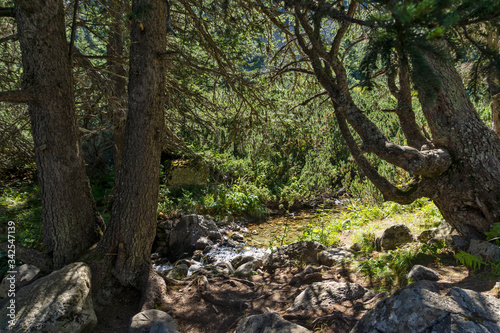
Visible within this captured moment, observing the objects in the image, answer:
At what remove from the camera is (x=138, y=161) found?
3.88m

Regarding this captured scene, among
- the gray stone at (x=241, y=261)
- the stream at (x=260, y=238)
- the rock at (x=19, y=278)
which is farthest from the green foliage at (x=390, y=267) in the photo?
the rock at (x=19, y=278)

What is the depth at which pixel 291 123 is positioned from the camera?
5.60 meters

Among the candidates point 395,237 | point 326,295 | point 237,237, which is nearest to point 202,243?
point 237,237

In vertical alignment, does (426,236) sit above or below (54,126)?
below

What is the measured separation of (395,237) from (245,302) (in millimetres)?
2569

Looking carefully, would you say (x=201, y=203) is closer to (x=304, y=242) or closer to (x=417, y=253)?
(x=304, y=242)

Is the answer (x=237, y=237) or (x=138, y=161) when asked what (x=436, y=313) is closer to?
(x=138, y=161)

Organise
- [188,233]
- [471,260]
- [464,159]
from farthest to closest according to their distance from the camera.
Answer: [188,233], [464,159], [471,260]

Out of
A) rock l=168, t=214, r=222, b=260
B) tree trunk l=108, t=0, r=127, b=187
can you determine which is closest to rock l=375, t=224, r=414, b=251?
rock l=168, t=214, r=222, b=260

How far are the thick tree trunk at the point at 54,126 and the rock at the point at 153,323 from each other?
4.20 ft

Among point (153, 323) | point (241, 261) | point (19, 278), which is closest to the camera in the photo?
point (153, 323)

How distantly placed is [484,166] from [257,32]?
4096 mm

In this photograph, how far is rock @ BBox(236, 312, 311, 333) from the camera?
106 inches

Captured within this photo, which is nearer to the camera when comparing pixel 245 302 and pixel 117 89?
pixel 245 302
